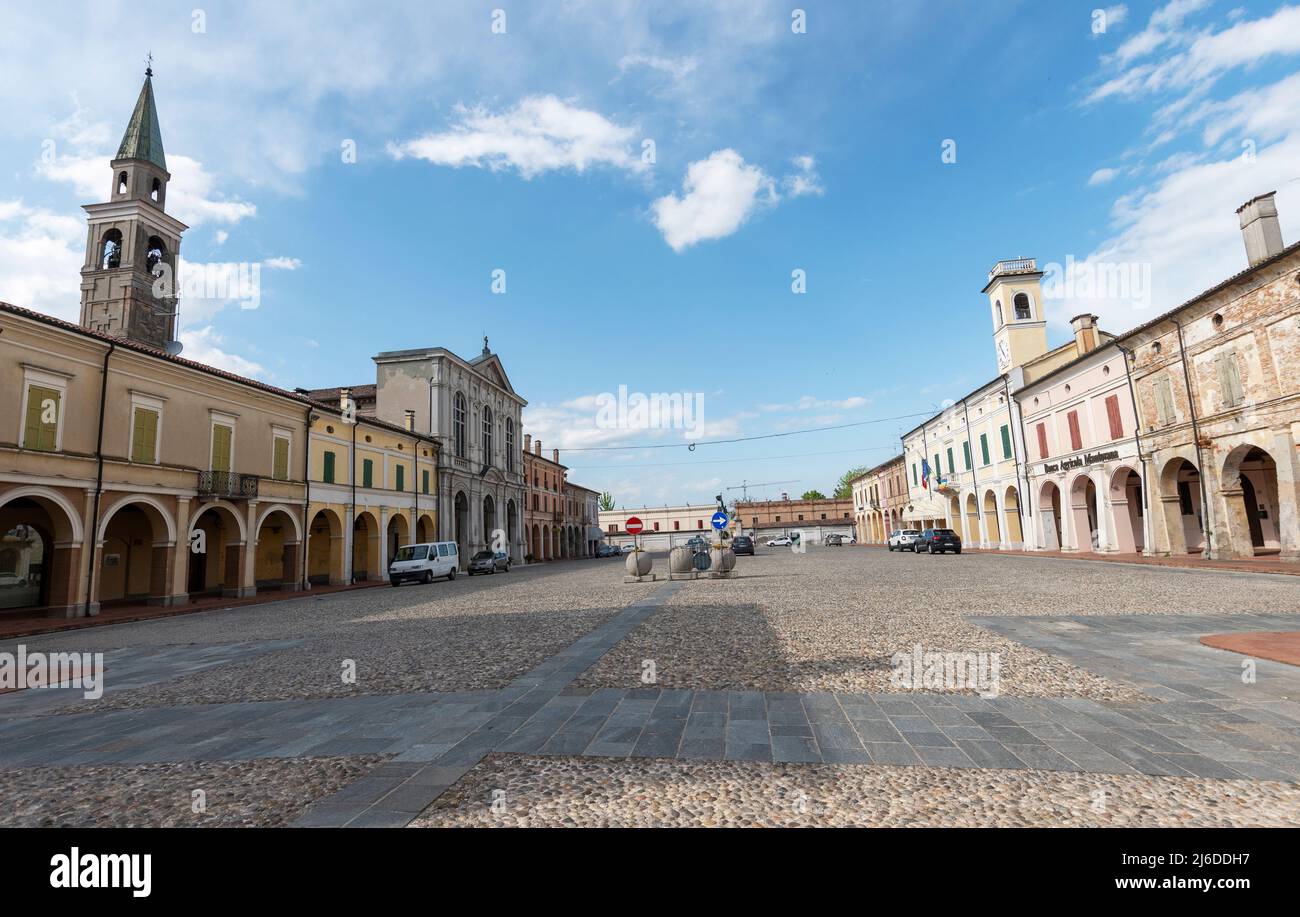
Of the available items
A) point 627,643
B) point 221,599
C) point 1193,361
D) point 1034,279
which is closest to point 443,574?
point 221,599

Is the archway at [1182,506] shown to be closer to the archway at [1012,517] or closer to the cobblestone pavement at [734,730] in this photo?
the archway at [1012,517]

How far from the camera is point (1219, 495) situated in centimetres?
1917

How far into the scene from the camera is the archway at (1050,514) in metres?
29.2

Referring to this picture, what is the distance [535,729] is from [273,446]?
76.4ft

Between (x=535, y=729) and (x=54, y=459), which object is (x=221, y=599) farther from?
(x=535, y=729)

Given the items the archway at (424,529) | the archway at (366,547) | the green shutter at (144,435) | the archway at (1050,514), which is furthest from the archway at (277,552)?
the archway at (1050,514)

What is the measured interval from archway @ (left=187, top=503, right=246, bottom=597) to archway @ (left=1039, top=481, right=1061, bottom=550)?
115ft

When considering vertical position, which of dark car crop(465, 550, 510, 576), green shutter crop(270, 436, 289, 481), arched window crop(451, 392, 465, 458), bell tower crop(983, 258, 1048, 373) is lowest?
dark car crop(465, 550, 510, 576)

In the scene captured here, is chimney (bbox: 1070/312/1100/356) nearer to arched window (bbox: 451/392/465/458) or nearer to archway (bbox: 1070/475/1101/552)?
archway (bbox: 1070/475/1101/552)

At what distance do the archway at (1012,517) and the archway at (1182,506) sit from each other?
8155 millimetres

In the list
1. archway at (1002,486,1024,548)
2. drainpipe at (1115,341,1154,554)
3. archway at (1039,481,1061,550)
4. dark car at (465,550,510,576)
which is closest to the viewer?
drainpipe at (1115,341,1154,554)

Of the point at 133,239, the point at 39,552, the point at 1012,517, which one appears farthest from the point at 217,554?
the point at 1012,517

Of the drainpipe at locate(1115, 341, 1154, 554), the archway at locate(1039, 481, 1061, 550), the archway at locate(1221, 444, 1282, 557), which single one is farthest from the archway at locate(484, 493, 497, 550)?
the archway at locate(1221, 444, 1282, 557)

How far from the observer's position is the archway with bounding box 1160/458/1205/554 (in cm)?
2155
